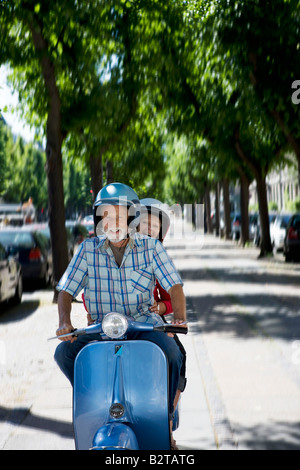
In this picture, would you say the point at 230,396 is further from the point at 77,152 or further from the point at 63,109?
the point at 77,152

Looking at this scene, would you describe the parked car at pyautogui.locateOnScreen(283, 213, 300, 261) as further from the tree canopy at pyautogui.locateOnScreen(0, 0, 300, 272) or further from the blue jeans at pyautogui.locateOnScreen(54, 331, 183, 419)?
the blue jeans at pyautogui.locateOnScreen(54, 331, 183, 419)

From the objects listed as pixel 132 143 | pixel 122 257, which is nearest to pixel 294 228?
pixel 132 143

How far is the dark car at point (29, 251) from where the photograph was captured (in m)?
16.4

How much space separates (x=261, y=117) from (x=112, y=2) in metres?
6.35

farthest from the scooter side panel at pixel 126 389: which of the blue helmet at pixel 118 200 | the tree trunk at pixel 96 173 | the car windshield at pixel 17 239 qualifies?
the tree trunk at pixel 96 173

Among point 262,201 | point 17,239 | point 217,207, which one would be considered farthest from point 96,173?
point 217,207

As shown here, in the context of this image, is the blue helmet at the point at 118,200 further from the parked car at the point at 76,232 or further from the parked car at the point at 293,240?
the parked car at the point at 76,232

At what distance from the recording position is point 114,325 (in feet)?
10.9

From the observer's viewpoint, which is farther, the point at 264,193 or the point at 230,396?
the point at 264,193

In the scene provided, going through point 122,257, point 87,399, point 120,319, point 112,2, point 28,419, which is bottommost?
point 28,419

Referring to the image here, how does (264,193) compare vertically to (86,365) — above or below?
above

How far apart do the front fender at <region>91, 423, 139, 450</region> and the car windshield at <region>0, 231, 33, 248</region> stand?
1347 centimetres

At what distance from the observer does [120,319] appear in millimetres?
3338

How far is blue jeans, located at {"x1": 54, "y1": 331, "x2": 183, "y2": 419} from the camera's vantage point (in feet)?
11.9
